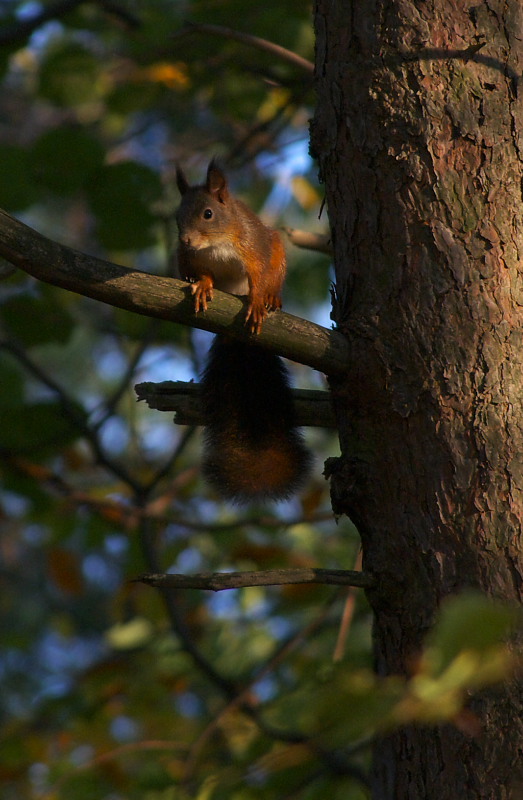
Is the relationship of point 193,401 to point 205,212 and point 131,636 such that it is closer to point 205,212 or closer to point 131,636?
point 205,212

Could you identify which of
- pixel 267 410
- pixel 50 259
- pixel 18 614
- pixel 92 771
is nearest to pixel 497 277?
pixel 267 410

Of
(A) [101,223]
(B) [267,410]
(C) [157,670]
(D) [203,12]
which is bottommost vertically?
(C) [157,670]

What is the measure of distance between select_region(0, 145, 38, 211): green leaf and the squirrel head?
1.31 ft

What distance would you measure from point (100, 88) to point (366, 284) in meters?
1.95

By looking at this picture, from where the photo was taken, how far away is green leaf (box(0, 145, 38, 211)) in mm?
2162

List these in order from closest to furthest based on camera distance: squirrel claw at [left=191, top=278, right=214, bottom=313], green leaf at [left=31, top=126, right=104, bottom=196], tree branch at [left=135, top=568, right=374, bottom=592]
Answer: tree branch at [left=135, top=568, right=374, bottom=592] < squirrel claw at [left=191, top=278, right=214, bottom=313] < green leaf at [left=31, top=126, right=104, bottom=196]

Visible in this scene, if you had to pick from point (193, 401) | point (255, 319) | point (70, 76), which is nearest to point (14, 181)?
point (70, 76)

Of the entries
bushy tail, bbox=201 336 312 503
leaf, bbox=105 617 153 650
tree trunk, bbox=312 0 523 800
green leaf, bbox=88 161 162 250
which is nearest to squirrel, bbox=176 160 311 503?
bushy tail, bbox=201 336 312 503

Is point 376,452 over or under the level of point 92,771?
over

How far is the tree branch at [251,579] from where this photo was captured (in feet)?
3.73

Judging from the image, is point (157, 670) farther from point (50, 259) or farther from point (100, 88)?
point (100, 88)

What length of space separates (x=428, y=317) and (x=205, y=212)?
107 centimetres

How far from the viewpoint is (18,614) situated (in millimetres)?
8016

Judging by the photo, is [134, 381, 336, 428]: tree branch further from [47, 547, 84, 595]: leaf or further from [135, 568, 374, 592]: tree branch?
[47, 547, 84, 595]: leaf
